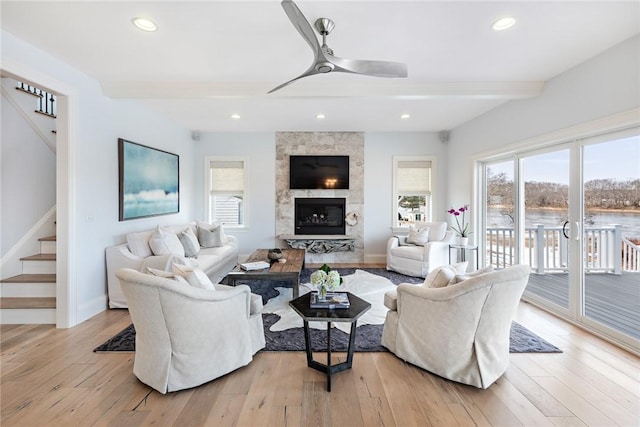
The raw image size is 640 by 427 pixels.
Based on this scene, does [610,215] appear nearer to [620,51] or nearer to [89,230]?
[620,51]

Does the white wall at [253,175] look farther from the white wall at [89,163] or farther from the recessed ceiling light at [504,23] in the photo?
the recessed ceiling light at [504,23]

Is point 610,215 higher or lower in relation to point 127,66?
lower

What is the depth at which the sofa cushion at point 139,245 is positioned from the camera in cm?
356

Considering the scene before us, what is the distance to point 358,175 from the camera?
586 cm

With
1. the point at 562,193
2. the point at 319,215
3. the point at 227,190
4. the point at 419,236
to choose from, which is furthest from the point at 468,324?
the point at 227,190

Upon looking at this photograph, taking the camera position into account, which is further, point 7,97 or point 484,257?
point 484,257

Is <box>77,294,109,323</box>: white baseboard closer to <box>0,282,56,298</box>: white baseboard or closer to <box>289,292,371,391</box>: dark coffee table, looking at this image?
<box>0,282,56,298</box>: white baseboard

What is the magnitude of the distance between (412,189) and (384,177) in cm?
68

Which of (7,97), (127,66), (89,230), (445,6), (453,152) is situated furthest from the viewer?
(453,152)

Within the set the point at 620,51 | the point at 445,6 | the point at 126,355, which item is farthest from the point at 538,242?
the point at 126,355

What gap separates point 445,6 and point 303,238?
436 centimetres

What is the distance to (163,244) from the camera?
143 inches

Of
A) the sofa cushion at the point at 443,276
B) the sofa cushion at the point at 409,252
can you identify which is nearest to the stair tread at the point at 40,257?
the sofa cushion at the point at 443,276

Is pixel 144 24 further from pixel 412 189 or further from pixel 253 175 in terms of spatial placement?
pixel 412 189
